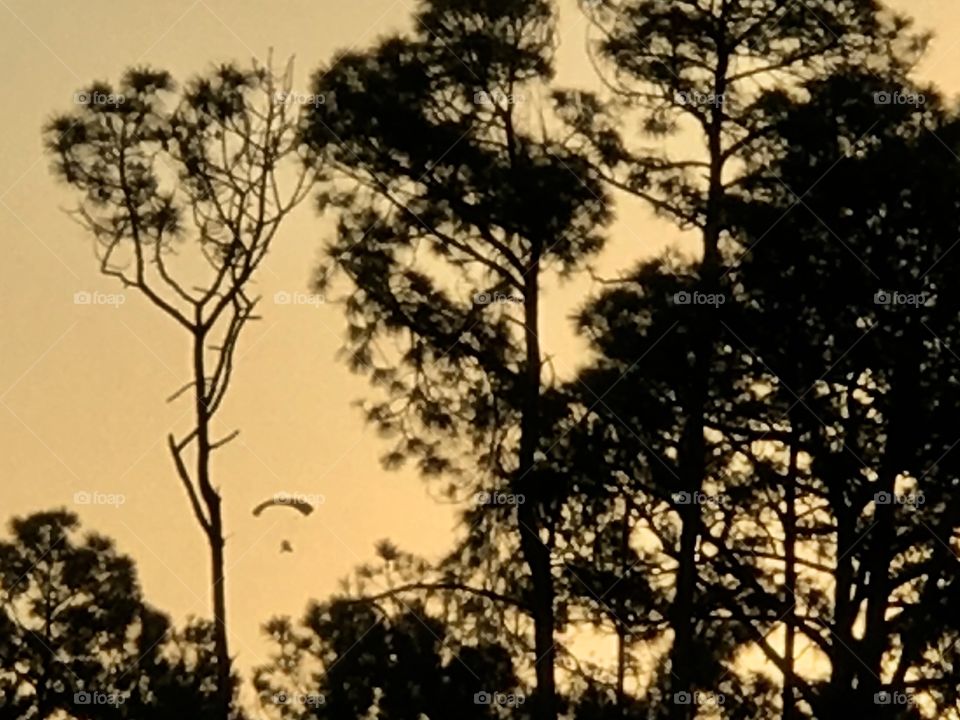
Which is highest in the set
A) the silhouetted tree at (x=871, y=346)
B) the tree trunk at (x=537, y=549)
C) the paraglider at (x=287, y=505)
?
the silhouetted tree at (x=871, y=346)

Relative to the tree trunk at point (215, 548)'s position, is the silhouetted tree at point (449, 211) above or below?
above

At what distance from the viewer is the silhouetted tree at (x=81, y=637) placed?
57.4 metres

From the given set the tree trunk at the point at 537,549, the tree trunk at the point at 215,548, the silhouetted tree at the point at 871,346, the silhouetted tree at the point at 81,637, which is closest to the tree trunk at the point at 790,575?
the silhouetted tree at the point at 871,346

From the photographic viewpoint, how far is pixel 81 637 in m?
58.4

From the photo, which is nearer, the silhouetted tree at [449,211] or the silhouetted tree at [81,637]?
the silhouetted tree at [449,211]

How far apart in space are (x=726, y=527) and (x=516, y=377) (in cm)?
379

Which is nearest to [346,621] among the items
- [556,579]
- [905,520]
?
[556,579]

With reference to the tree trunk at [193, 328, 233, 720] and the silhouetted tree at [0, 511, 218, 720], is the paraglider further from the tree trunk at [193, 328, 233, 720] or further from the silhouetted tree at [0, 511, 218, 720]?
the silhouetted tree at [0, 511, 218, 720]

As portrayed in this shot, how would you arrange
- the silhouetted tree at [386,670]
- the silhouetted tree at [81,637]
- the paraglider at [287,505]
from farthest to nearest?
the silhouetted tree at [81,637], the silhouetted tree at [386,670], the paraglider at [287,505]

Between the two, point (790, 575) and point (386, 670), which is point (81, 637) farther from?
point (790, 575)

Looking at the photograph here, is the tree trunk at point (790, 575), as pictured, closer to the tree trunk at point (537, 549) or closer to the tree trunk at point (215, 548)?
the tree trunk at point (537, 549)

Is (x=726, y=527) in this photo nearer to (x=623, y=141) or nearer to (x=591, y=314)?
(x=591, y=314)

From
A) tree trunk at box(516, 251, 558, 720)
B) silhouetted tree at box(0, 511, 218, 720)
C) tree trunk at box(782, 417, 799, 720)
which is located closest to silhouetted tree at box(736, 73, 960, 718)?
tree trunk at box(782, 417, 799, 720)

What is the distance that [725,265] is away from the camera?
98.7 ft
